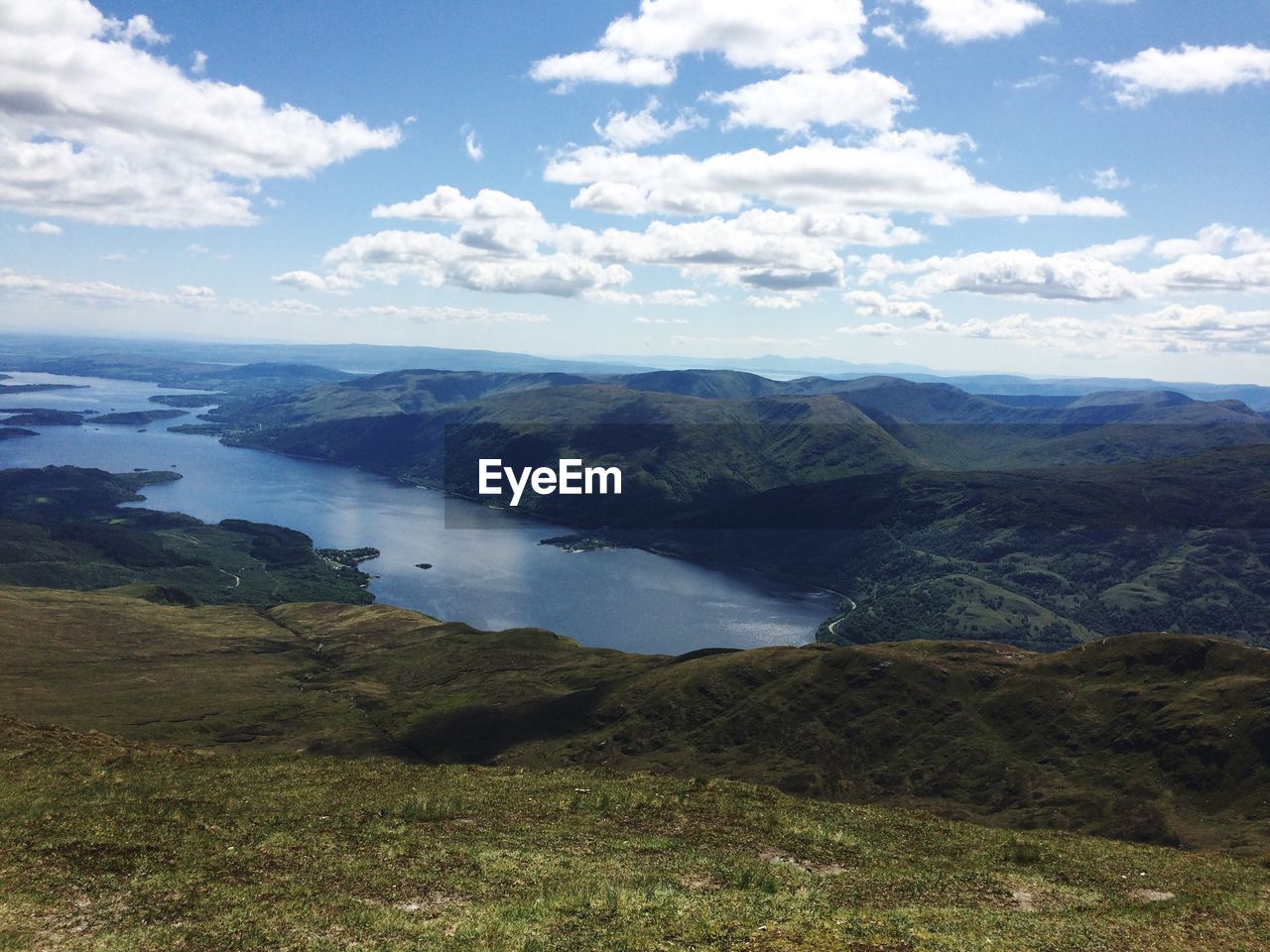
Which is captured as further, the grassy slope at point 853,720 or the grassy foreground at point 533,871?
the grassy slope at point 853,720

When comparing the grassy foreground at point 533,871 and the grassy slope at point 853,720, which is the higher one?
the grassy foreground at point 533,871

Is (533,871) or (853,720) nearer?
(533,871)

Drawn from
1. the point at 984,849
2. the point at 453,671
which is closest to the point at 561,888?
the point at 984,849

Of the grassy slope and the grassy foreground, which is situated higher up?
the grassy foreground

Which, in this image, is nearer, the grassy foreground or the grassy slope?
the grassy foreground

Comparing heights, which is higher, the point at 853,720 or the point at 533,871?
the point at 533,871
